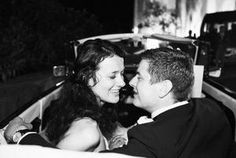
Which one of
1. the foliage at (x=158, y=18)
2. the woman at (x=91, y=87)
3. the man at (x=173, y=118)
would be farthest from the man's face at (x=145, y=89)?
the foliage at (x=158, y=18)

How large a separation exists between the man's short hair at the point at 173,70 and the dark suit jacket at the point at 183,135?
6.7 inches

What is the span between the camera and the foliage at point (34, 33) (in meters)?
9.78

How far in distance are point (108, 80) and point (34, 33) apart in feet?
33.7

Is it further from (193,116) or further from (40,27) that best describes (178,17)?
(193,116)

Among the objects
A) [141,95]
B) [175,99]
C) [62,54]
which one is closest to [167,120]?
[175,99]

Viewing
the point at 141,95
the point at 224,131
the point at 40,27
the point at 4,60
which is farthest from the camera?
the point at 40,27

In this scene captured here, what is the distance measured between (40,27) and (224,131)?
40.2 feet

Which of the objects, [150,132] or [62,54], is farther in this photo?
[62,54]

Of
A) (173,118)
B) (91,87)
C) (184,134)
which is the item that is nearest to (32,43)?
(91,87)

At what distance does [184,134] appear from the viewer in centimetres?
159

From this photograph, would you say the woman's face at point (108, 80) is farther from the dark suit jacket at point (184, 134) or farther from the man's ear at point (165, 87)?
the dark suit jacket at point (184, 134)

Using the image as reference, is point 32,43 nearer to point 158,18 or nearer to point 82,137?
point 82,137

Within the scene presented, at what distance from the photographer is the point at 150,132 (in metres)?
1.58

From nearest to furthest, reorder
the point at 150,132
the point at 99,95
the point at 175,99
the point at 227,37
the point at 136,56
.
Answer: the point at 150,132, the point at 175,99, the point at 99,95, the point at 136,56, the point at 227,37
